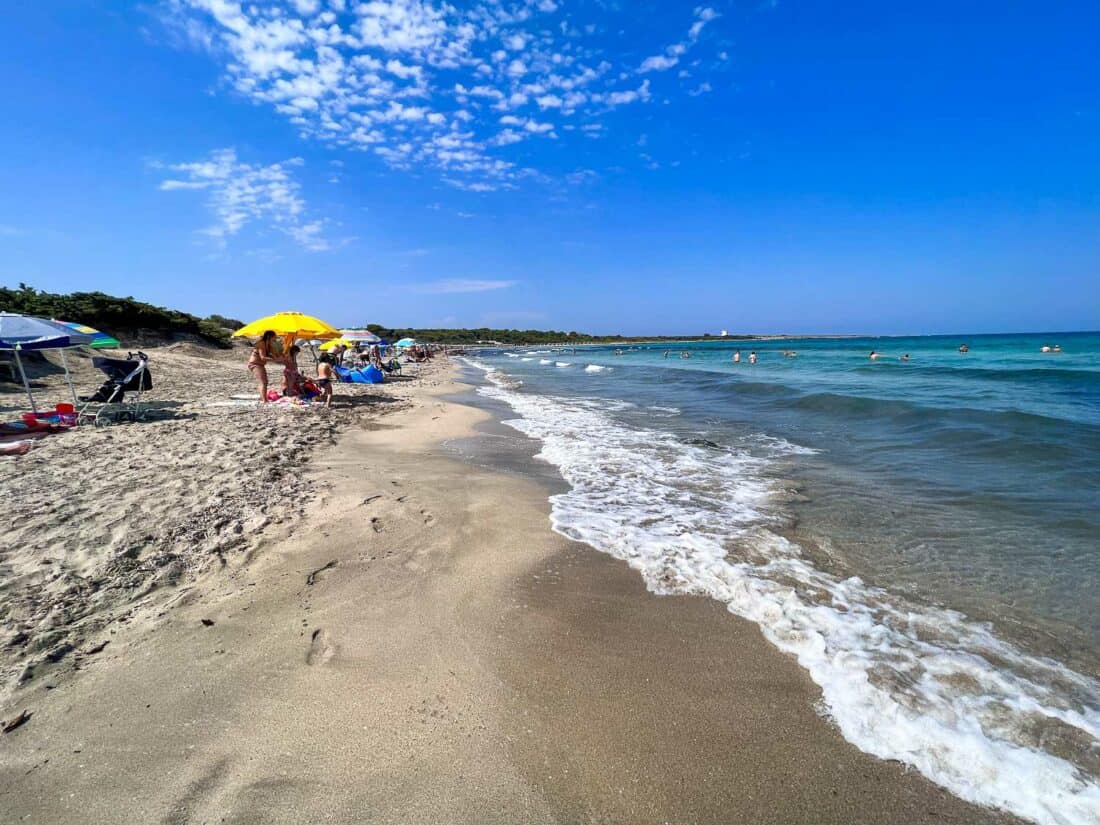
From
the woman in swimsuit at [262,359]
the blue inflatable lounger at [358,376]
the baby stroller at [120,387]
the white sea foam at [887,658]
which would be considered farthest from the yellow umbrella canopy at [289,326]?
the white sea foam at [887,658]

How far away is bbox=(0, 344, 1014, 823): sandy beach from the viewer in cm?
205

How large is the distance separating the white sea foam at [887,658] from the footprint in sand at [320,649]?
2.48 metres

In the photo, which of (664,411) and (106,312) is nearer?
(664,411)

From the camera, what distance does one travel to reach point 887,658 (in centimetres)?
312

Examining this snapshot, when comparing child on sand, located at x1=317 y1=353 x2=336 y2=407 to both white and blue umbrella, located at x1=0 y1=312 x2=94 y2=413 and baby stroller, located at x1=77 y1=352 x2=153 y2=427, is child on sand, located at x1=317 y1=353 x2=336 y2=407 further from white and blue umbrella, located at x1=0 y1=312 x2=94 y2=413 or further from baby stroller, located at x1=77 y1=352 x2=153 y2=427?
white and blue umbrella, located at x1=0 y1=312 x2=94 y2=413

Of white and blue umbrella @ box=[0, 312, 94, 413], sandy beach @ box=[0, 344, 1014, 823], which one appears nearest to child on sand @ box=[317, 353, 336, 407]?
white and blue umbrella @ box=[0, 312, 94, 413]

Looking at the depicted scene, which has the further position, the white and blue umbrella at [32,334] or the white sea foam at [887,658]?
the white and blue umbrella at [32,334]

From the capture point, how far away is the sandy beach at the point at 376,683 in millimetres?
2049

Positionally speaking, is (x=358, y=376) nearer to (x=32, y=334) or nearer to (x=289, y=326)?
(x=289, y=326)

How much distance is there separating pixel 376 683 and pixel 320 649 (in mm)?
524

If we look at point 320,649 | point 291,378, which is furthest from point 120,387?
point 320,649

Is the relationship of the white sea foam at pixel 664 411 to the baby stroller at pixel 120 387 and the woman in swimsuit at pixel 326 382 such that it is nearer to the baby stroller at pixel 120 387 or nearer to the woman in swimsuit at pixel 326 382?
the woman in swimsuit at pixel 326 382

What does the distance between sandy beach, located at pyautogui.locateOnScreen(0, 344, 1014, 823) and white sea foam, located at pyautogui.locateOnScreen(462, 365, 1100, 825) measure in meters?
0.19

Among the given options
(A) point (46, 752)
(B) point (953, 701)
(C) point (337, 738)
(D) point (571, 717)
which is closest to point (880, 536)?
(B) point (953, 701)
